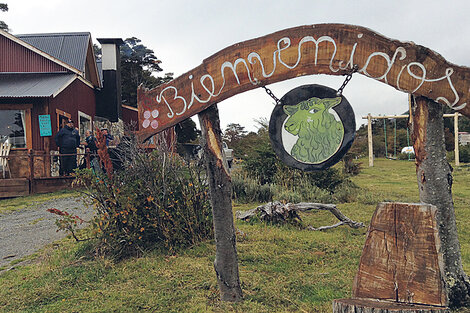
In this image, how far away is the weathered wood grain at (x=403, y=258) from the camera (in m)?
2.56

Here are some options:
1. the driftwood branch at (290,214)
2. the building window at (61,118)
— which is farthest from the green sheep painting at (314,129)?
the building window at (61,118)

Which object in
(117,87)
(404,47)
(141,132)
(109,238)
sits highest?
(117,87)

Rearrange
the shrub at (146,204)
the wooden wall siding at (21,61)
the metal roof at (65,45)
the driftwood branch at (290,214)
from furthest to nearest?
the metal roof at (65,45), the wooden wall siding at (21,61), the driftwood branch at (290,214), the shrub at (146,204)

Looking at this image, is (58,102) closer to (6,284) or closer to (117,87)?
(117,87)

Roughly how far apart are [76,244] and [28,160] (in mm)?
7699

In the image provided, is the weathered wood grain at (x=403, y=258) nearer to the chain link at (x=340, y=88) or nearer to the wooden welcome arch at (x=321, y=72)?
the wooden welcome arch at (x=321, y=72)

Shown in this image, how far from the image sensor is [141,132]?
3.70 m

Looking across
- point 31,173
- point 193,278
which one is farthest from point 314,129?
point 31,173

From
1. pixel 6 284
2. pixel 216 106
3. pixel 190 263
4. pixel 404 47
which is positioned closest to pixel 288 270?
pixel 190 263

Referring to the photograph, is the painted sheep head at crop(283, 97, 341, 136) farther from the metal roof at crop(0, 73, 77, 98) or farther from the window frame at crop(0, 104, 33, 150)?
the window frame at crop(0, 104, 33, 150)

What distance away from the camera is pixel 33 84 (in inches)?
526

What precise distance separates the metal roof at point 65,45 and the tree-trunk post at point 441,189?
50.4 feet

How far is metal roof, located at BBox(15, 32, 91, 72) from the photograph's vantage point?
16.3 meters

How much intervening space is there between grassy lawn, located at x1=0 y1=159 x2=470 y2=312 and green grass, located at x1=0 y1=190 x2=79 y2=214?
470cm
